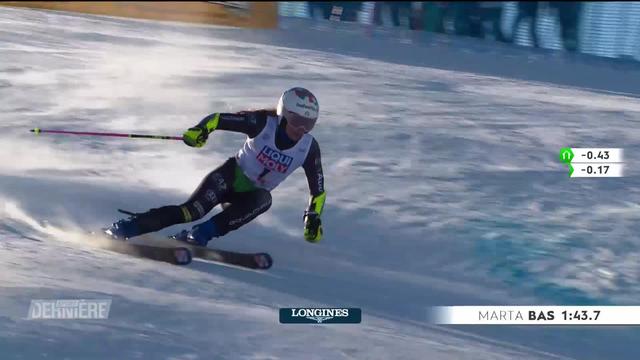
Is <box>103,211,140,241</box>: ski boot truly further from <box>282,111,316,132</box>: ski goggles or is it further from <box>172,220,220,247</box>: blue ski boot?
<box>282,111,316,132</box>: ski goggles

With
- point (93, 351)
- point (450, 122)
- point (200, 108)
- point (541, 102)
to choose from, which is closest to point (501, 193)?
point (450, 122)

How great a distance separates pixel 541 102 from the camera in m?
7.45

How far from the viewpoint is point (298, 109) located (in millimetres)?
4910

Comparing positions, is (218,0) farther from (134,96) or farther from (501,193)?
(501,193)

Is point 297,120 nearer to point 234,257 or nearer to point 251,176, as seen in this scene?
point 251,176

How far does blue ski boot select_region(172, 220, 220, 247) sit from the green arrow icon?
232cm

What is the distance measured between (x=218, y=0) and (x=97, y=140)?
1.62 m

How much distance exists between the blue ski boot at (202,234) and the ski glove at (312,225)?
485mm

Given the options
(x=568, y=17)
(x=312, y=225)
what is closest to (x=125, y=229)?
(x=312, y=225)

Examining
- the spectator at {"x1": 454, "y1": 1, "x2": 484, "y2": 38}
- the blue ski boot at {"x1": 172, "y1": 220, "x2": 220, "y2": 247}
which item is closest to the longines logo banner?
the blue ski boot at {"x1": 172, "y1": 220, "x2": 220, "y2": 247}

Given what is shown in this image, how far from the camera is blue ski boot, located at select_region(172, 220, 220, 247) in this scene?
491cm

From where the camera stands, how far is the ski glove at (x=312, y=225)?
4906 millimetres

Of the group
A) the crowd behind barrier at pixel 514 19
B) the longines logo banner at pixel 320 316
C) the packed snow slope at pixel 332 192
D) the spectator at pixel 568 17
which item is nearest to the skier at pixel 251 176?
the packed snow slope at pixel 332 192

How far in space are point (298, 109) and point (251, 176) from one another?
0.47 meters
